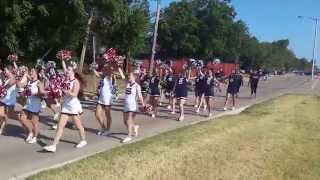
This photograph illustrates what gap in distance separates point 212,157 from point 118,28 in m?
32.1

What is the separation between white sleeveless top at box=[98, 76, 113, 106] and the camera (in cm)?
1454

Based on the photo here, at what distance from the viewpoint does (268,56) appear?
124750 mm

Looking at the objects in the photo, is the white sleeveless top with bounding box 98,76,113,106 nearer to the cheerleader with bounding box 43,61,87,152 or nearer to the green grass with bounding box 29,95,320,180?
the green grass with bounding box 29,95,320,180

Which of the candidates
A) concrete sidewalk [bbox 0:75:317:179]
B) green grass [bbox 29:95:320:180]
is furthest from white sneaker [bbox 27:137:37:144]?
green grass [bbox 29:95:320:180]

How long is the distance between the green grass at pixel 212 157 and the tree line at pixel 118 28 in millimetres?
10990

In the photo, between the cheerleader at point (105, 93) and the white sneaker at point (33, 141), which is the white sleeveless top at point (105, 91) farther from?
the white sneaker at point (33, 141)

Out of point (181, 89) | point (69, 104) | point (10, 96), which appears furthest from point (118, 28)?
point (69, 104)

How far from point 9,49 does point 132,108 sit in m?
12.8

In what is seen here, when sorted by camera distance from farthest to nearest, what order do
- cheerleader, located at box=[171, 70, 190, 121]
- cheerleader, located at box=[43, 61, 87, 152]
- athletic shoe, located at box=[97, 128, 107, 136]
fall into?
cheerleader, located at box=[171, 70, 190, 121]
athletic shoe, located at box=[97, 128, 107, 136]
cheerleader, located at box=[43, 61, 87, 152]

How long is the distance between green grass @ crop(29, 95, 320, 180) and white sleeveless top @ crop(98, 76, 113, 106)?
4.97 ft

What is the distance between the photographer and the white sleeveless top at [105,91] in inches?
572

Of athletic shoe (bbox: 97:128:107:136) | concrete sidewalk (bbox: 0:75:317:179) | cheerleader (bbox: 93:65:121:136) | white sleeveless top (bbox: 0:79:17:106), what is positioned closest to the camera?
concrete sidewalk (bbox: 0:75:317:179)

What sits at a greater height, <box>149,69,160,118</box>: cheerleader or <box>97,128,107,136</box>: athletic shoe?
<box>149,69,160,118</box>: cheerleader

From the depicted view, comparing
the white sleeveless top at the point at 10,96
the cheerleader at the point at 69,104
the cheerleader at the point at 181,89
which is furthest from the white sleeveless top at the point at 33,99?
the cheerleader at the point at 181,89
